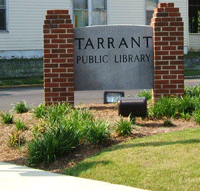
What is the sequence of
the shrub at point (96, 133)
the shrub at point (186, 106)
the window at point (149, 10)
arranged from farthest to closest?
the window at point (149, 10) → the shrub at point (186, 106) → the shrub at point (96, 133)

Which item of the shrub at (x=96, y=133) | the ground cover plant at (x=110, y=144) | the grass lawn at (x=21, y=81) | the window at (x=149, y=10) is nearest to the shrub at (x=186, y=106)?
the ground cover plant at (x=110, y=144)

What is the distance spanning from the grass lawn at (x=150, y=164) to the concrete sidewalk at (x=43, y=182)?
19cm

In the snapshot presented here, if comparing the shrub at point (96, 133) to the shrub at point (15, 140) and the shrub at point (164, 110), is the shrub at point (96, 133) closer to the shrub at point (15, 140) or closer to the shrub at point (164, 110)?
the shrub at point (15, 140)

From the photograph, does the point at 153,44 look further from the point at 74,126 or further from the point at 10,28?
the point at 10,28

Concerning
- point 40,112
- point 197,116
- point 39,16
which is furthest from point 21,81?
point 197,116

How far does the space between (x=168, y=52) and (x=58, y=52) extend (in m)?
2.32

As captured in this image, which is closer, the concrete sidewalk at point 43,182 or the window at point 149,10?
the concrete sidewalk at point 43,182

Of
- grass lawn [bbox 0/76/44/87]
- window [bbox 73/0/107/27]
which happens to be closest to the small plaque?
grass lawn [bbox 0/76/44/87]

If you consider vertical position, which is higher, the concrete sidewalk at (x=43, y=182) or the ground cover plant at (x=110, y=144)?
the ground cover plant at (x=110, y=144)

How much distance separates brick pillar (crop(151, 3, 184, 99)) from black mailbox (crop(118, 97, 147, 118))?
5.61 feet

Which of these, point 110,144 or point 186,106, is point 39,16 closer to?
point 186,106

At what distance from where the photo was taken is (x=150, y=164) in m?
5.92

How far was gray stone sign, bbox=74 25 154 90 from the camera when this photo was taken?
33.6 ft

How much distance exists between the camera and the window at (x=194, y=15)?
108ft
